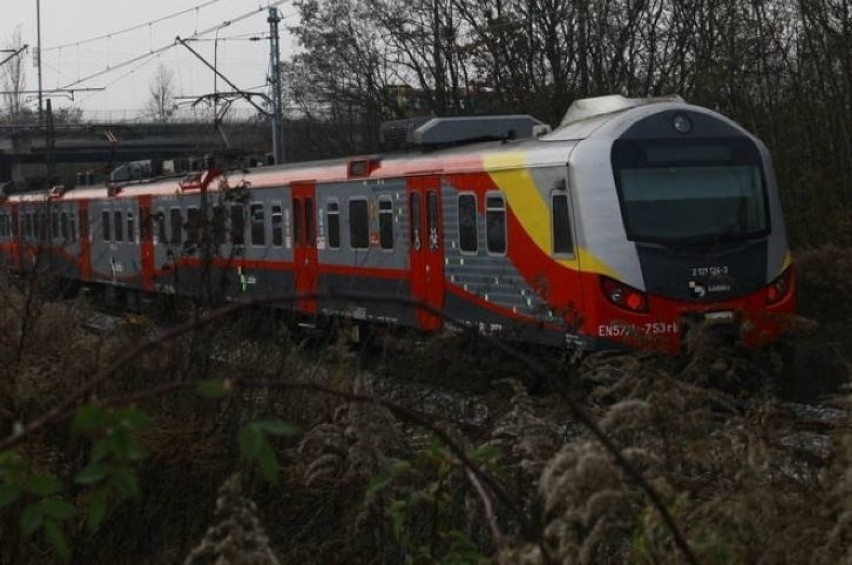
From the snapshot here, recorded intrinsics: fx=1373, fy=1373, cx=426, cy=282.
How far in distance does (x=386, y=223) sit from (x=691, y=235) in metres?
4.30

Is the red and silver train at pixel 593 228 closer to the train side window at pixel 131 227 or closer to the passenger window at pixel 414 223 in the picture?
the passenger window at pixel 414 223

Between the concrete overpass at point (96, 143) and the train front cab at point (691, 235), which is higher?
the concrete overpass at point (96, 143)

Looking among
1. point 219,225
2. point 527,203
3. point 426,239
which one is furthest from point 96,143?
point 219,225

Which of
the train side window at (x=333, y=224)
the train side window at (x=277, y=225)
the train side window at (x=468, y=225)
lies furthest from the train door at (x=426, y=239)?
the train side window at (x=277, y=225)

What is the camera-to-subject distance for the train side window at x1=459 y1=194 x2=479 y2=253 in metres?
13.9

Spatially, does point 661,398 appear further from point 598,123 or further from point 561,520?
point 598,123

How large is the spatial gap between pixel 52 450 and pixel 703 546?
283 cm

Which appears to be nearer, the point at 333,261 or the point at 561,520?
the point at 561,520

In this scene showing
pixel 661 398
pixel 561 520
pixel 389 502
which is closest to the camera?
pixel 561 520

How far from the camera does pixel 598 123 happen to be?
12.8m

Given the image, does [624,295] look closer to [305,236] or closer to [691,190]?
[691,190]

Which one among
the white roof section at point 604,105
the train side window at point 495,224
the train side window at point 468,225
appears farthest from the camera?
the train side window at point 468,225

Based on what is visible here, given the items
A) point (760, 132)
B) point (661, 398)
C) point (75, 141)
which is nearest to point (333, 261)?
point (760, 132)

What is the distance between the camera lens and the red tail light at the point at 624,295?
12164 mm
